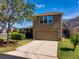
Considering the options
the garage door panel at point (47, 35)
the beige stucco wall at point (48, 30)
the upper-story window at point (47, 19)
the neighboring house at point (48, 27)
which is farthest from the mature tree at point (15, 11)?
the garage door panel at point (47, 35)

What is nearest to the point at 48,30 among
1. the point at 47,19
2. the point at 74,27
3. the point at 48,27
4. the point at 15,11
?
the point at 48,27

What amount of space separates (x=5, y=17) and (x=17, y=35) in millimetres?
10263

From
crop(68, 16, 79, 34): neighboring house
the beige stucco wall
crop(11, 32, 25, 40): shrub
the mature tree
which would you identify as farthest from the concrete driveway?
crop(68, 16, 79, 34): neighboring house

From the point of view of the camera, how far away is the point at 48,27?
90.8ft

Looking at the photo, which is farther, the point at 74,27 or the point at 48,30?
the point at 74,27

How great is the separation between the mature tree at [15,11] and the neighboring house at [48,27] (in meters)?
8.42

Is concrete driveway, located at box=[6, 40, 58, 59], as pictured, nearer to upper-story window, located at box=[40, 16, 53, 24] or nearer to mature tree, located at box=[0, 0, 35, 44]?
mature tree, located at box=[0, 0, 35, 44]

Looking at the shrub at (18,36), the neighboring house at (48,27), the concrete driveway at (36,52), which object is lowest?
the concrete driveway at (36,52)

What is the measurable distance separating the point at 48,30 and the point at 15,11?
414 inches

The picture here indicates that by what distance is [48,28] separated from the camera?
90.8 ft

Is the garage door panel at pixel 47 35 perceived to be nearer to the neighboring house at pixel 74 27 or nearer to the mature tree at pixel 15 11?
the neighboring house at pixel 74 27

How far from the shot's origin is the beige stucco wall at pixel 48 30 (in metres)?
27.3

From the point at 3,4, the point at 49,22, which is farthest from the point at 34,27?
the point at 3,4

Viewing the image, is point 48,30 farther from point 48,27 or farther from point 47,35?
point 47,35
